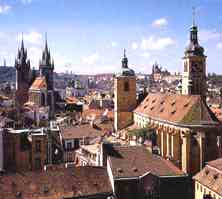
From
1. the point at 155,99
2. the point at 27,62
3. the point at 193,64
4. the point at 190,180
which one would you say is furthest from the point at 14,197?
the point at 27,62

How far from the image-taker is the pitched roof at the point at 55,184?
38844 mm

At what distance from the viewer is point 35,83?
126 meters

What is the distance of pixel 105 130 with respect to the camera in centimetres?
8012

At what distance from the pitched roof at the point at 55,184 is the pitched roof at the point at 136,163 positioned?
1998 mm

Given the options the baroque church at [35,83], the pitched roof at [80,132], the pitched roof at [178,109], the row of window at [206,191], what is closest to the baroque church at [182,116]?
the pitched roof at [178,109]

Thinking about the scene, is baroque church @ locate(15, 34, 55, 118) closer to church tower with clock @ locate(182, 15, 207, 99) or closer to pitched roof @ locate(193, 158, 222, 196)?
church tower with clock @ locate(182, 15, 207, 99)

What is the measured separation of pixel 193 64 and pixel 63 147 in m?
30.9

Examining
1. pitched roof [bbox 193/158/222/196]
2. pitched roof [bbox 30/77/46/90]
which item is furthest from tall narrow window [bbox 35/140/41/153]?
pitched roof [bbox 30/77/46/90]

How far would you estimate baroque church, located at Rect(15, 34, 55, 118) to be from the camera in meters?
123

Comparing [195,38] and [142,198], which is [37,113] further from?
[142,198]

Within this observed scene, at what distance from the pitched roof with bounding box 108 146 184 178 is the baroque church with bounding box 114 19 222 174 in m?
7.52

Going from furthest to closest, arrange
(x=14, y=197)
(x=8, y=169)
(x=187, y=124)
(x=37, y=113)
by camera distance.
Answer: (x=37, y=113)
(x=187, y=124)
(x=8, y=169)
(x=14, y=197)

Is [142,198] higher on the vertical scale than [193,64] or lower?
lower

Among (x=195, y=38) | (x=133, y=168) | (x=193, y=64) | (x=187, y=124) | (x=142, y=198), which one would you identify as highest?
(x=195, y=38)
